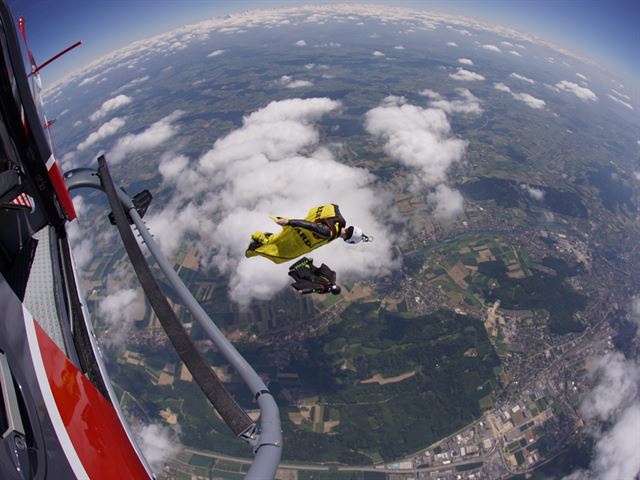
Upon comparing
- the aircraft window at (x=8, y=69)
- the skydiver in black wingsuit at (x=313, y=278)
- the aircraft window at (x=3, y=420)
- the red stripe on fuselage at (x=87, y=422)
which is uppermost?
the aircraft window at (x=8, y=69)

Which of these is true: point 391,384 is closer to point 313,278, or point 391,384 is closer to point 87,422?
point 313,278

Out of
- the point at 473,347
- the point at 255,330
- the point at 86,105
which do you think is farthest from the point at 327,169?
the point at 86,105

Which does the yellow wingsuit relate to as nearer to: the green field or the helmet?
the helmet

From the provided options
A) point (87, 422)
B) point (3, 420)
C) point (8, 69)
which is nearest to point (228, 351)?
point (87, 422)

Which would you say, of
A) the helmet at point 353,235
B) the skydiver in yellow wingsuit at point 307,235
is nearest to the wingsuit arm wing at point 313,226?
the skydiver in yellow wingsuit at point 307,235

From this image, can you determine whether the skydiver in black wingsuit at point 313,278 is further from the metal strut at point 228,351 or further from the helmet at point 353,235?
the metal strut at point 228,351

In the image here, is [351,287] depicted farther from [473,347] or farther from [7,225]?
[7,225]
